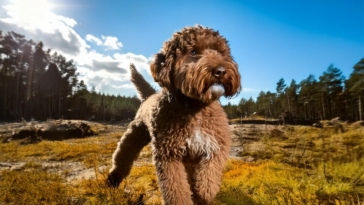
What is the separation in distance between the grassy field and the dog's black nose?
5.02 ft

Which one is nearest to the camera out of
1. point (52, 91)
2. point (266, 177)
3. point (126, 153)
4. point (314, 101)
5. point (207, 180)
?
point (207, 180)

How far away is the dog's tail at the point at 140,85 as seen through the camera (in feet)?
19.2

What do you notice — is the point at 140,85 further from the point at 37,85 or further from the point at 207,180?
the point at 37,85

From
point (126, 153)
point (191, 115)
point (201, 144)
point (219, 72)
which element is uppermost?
point (219, 72)

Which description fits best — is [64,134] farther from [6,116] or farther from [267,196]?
[6,116]

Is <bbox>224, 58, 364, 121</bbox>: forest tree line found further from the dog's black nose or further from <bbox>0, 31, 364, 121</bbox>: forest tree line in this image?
the dog's black nose

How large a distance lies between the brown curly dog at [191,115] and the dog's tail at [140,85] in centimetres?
198

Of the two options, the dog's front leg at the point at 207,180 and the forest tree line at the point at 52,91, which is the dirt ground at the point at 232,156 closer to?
the dog's front leg at the point at 207,180

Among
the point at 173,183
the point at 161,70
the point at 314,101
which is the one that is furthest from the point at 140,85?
the point at 314,101

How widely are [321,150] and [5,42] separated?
43.3 feet

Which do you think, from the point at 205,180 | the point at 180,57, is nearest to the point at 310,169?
the point at 205,180

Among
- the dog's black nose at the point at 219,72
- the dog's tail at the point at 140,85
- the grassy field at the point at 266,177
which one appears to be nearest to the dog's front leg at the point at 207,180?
the grassy field at the point at 266,177

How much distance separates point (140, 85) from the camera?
19.3 feet

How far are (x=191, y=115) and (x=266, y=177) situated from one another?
151cm
